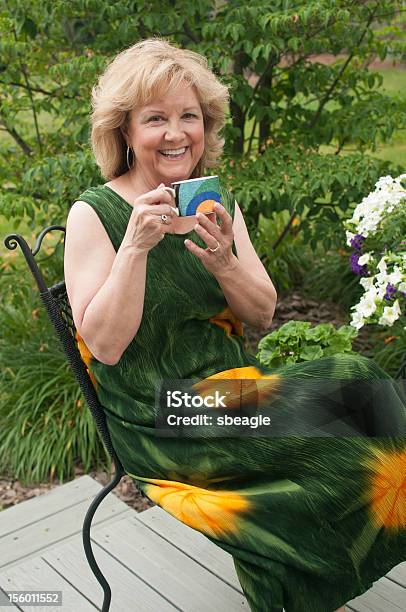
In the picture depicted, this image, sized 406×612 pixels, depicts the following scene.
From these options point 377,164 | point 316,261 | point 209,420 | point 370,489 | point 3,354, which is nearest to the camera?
point 370,489

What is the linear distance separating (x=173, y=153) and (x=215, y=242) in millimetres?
297

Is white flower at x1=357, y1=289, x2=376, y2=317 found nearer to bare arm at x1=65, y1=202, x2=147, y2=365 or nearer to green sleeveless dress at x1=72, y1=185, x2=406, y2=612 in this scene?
green sleeveless dress at x1=72, y1=185, x2=406, y2=612

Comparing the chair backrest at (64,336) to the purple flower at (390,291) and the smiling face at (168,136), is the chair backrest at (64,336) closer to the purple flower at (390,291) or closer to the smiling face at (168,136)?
the smiling face at (168,136)

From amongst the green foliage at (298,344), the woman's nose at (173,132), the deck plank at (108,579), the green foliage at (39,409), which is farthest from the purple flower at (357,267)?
the green foliage at (39,409)

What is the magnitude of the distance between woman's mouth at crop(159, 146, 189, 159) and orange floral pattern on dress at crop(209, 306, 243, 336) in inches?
17.3

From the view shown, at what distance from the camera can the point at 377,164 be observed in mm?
3270

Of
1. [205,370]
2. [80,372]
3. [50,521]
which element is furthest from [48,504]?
[205,370]

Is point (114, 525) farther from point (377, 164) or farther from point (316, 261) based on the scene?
point (316, 261)

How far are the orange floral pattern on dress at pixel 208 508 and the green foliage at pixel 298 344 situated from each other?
80cm

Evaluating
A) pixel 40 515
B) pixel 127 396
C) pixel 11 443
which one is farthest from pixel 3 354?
pixel 127 396

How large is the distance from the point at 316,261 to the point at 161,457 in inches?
111

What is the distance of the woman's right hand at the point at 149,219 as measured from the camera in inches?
70.4

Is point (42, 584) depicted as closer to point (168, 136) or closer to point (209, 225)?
point (209, 225)

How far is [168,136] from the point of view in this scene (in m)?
1.97
